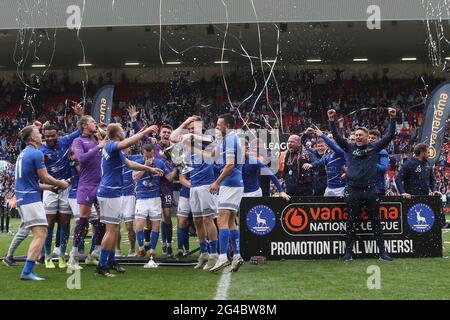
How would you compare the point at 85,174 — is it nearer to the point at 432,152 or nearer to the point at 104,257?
the point at 104,257

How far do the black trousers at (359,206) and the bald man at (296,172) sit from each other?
60.8 inches

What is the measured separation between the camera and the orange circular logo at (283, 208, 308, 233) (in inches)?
398

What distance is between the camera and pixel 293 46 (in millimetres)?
27484

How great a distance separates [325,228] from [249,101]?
68.3ft

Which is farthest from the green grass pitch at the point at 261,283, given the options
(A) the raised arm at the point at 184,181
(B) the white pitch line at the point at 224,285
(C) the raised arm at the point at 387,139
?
(C) the raised arm at the point at 387,139

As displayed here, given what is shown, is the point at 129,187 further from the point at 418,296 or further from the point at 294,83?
the point at 294,83

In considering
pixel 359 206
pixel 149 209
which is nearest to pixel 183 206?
pixel 149 209

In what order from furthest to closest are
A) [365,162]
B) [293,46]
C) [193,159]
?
[293,46], [365,162], [193,159]

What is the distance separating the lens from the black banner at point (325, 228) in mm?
10094

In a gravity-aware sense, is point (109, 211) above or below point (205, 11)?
below

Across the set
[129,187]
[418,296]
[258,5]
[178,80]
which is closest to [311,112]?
[178,80]

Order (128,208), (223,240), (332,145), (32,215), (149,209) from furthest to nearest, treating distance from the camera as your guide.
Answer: (128,208) → (149,209) → (332,145) → (223,240) → (32,215)

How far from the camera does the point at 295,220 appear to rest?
33.2 ft
